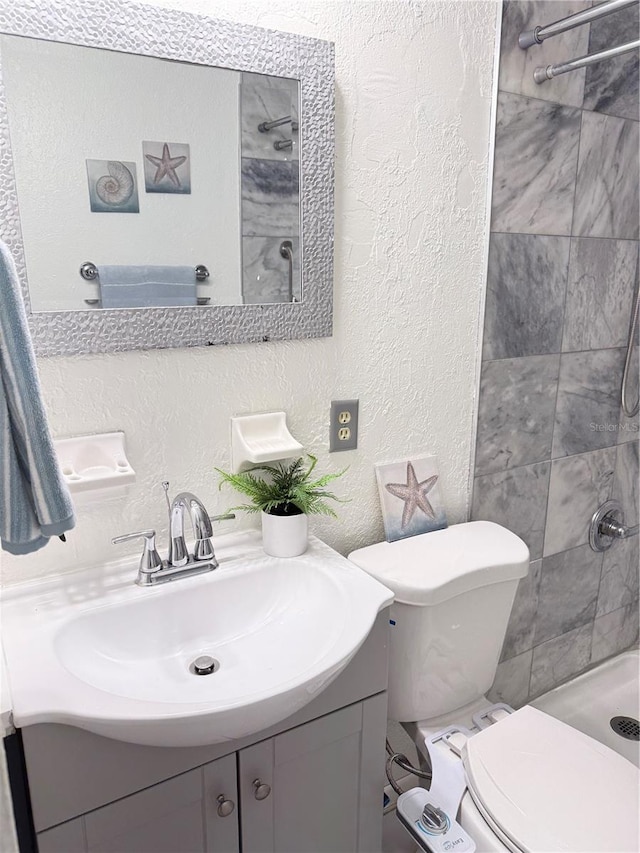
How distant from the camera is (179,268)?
122 cm

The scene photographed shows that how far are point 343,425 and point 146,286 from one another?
533 millimetres

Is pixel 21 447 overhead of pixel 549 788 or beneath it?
overhead

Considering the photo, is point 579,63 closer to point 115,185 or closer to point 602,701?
point 115,185

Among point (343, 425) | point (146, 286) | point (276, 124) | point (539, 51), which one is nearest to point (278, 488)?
point (343, 425)

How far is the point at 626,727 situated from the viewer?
2.08 metres

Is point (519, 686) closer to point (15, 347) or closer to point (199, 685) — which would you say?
point (199, 685)

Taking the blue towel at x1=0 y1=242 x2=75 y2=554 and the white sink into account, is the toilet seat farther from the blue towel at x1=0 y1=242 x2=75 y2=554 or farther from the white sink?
the blue towel at x1=0 y1=242 x2=75 y2=554

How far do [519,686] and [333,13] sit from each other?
6.09 ft

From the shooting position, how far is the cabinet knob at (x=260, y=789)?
1.12 m

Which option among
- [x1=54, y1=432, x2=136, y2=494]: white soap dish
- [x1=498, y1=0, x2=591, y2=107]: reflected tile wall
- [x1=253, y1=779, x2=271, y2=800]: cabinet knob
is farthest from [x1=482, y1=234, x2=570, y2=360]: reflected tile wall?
[x1=253, y1=779, x2=271, y2=800]: cabinet knob

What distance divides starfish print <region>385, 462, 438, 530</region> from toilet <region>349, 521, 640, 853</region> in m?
0.06

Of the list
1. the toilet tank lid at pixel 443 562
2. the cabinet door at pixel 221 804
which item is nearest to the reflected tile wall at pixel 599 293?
the toilet tank lid at pixel 443 562

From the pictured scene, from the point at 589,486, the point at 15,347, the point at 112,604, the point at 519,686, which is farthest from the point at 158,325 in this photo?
the point at 519,686

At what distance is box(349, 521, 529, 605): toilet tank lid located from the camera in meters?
1.36
